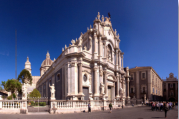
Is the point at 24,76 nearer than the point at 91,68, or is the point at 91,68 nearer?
the point at 91,68

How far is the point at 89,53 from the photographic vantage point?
83.5ft

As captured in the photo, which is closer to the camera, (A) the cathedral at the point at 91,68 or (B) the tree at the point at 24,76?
(A) the cathedral at the point at 91,68

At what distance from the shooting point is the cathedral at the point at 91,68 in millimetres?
21828

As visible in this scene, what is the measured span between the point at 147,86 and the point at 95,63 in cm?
2666

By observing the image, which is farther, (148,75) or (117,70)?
(148,75)

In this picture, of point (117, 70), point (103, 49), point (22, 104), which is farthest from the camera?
point (117, 70)

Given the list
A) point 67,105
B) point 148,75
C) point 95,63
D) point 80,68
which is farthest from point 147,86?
point 67,105

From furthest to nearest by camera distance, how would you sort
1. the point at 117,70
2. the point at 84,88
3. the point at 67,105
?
the point at 117,70 → the point at 84,88 → the point at 67,105

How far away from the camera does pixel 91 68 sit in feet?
83.2

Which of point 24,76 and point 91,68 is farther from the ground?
point 91,68

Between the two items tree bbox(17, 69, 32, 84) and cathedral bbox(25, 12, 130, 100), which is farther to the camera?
tree bbox(17, 69, 32, 84)

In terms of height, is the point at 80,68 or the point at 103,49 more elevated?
the point at 103,49

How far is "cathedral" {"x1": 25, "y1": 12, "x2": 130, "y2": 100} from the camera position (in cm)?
2183

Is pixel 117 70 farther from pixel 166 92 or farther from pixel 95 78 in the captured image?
pixel 166 92
